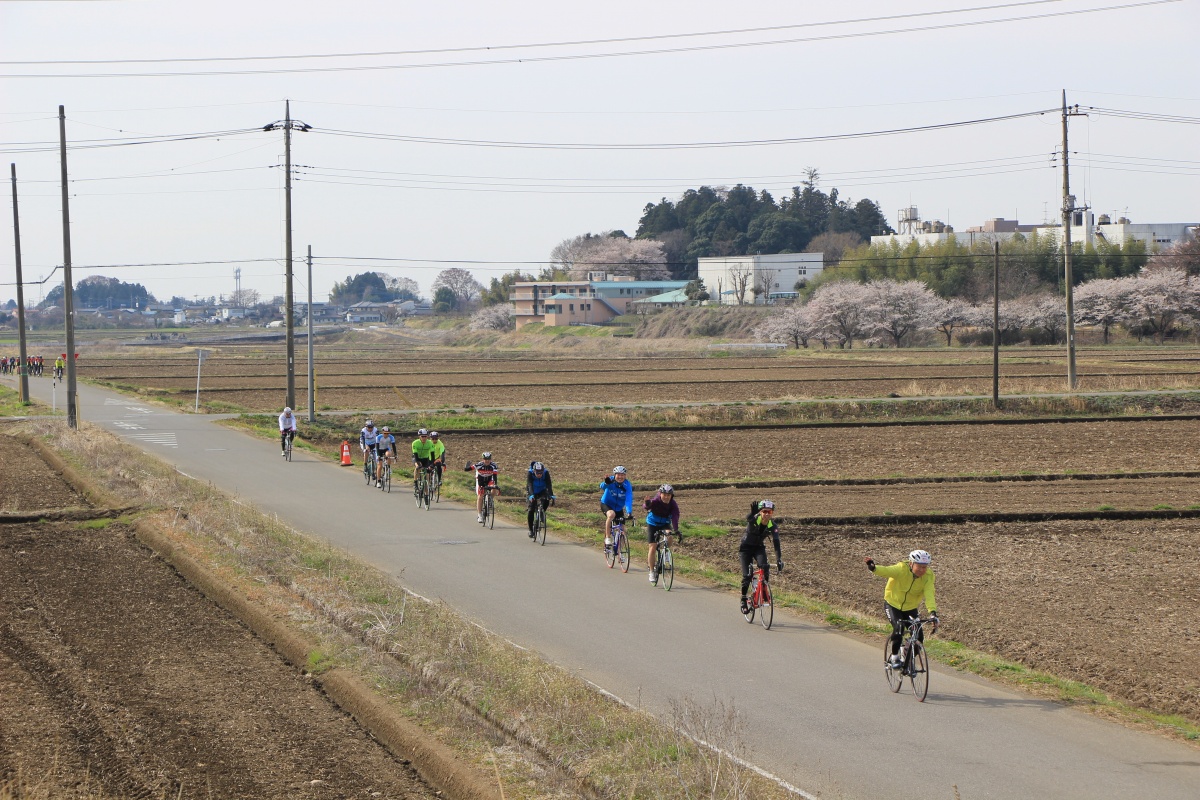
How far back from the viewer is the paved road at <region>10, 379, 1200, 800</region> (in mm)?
9305

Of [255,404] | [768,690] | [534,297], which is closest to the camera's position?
[768,690]

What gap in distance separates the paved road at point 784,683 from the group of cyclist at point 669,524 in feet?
2.28

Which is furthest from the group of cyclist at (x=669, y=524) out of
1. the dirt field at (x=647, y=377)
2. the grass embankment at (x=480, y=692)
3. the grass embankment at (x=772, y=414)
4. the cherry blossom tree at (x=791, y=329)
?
the cherry blossom tree at (x=791, y=329)

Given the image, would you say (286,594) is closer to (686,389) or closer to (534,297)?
(686,389)

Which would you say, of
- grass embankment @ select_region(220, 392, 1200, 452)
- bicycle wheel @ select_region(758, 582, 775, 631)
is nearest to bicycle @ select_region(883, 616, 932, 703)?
bicycle wheel @ select_region(758, 582, 775, 631)

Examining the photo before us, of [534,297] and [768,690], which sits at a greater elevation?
[534,297]

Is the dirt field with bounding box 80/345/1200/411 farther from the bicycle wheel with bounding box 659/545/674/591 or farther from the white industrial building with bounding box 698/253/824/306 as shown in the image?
the white industrial building with bounding box 698/253/824/306

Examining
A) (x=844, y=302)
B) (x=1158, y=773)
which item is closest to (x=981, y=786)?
(x=1158, y=773)

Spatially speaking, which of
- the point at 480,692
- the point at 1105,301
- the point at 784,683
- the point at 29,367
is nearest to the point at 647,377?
the point at 29,367

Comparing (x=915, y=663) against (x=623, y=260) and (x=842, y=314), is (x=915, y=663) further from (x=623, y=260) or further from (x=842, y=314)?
(x=623, y=260)

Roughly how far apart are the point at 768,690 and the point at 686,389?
1930 inches

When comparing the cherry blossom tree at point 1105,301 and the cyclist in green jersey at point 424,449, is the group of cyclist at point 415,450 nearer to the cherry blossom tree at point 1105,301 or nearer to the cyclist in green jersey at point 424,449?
the cyclist in green jersey at point 424,449

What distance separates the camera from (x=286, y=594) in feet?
50.2

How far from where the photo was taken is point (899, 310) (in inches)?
4400
